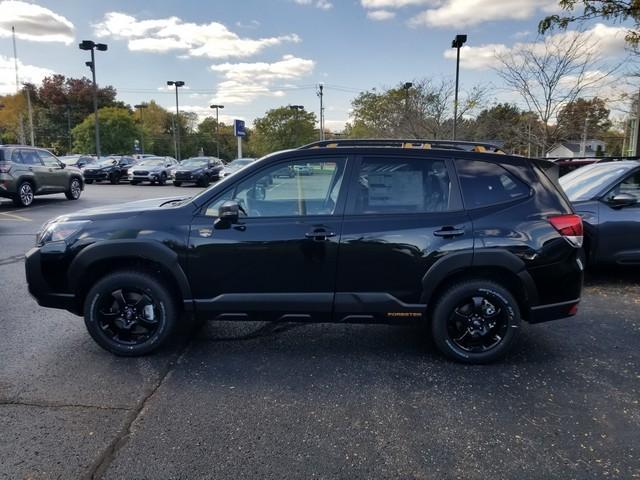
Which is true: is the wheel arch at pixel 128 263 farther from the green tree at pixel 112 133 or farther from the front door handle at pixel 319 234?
the green tree at pixel 112 133

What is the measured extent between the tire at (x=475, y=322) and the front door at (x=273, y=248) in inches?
36.7

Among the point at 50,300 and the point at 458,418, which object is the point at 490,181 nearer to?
the point at 458,418

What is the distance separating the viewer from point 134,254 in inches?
149

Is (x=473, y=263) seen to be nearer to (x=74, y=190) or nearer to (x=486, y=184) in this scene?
(x=486, y=184)

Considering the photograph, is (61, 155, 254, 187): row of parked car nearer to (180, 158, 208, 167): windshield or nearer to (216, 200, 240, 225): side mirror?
(180, 158, 208, 167): windshield

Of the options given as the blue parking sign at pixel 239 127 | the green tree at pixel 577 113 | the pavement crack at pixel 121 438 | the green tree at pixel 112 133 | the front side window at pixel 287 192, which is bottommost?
the pavement crack at pixel 121 438

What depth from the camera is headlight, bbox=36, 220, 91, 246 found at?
3.90 m

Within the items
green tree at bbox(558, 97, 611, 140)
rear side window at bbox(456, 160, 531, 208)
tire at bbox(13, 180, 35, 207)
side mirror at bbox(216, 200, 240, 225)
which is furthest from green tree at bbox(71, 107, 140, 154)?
rear side window at bbox(456, 160, 531, 208)

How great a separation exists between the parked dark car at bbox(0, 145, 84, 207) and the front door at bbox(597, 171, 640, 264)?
1455 centimetres

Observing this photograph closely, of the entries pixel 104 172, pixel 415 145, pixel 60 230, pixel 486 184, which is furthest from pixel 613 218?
pixel 104 172

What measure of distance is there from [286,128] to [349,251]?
74.0m

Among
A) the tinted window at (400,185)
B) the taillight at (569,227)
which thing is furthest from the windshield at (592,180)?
the tinted window at (400,185)

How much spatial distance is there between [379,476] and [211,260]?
2037 millimetres

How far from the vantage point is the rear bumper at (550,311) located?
3.80 metres
